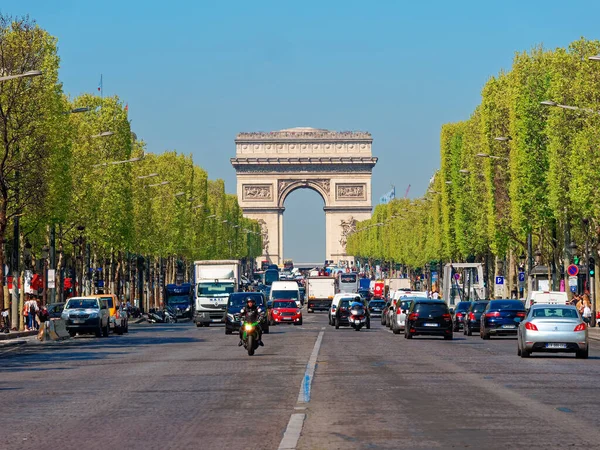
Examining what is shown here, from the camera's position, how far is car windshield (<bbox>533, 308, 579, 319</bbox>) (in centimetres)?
3959

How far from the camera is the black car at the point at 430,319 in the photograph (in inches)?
2202

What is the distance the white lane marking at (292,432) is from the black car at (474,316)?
44.5 metres

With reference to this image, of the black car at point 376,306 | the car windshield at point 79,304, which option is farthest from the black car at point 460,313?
the black car at point 376,306

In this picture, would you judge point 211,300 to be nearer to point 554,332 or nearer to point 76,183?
point 76,183

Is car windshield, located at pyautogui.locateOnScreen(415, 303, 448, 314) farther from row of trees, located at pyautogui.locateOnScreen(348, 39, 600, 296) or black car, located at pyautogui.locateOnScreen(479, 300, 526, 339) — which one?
row of trees, located at pyautogui.locateOnScreen(348, 39, 600, 296)

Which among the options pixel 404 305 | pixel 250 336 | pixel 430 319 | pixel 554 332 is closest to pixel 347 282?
pixel 404 305

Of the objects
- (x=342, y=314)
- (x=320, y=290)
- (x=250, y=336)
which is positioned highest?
(x=320, y=290)

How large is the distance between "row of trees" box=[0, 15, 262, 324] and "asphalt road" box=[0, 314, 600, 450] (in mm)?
23350

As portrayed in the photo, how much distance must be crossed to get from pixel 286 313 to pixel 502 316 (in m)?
25.3

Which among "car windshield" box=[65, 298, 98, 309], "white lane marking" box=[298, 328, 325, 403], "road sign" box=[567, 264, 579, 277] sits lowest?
"white lane marking" box=[298, 328, 325, 403]

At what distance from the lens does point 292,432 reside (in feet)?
56.7

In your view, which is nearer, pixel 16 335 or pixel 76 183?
pixel 16 335

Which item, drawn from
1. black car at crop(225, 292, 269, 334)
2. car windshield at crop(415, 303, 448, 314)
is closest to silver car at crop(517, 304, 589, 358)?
car windshield at crop(415, 303, 448, 314)

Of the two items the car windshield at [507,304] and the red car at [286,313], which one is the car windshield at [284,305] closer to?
the red car at [286,313]
